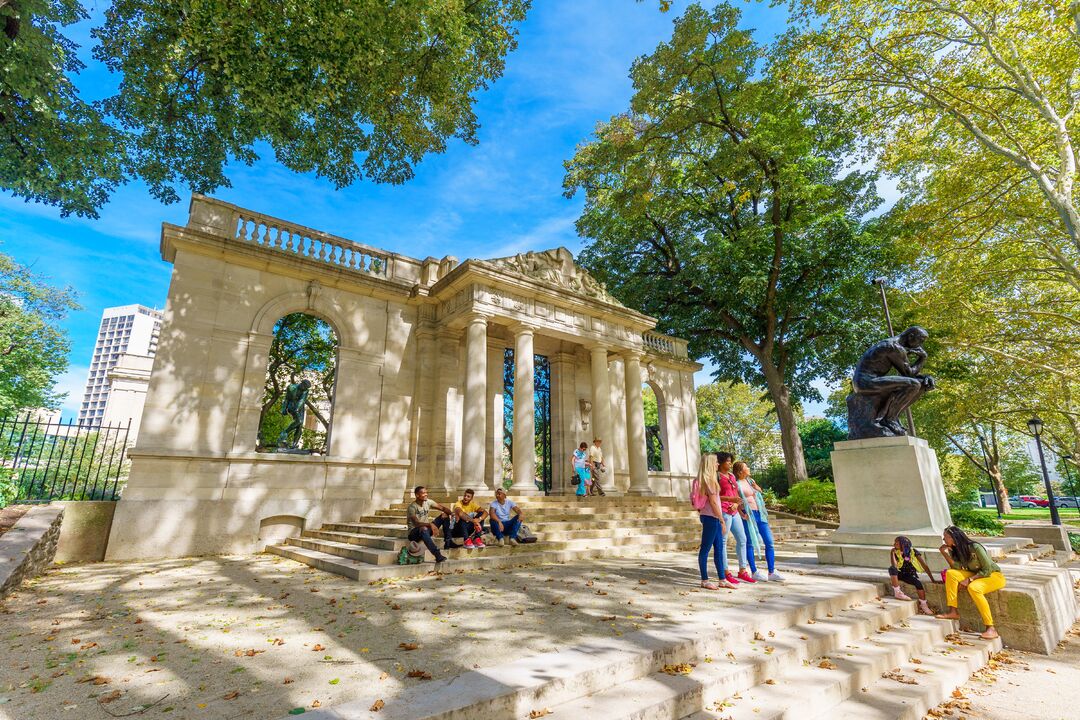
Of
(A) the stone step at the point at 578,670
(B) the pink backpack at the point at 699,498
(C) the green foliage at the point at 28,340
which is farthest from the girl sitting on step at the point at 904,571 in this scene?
(C) the green foliage at the point at 28,340

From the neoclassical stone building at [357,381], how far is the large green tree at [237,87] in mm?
1824

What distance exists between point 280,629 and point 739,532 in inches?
223

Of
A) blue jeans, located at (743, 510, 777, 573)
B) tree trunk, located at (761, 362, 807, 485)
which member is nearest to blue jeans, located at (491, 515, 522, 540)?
blue jeans, located at (743, 510, 777, 573)

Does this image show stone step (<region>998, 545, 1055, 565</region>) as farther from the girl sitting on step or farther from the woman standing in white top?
the woman standing in white top

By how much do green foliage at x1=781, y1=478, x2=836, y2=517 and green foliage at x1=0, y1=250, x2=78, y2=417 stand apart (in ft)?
103

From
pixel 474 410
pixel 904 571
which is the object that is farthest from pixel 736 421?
pixel 904 571

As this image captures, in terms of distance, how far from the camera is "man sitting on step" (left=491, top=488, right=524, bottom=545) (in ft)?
29.4

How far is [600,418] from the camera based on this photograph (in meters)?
15.3

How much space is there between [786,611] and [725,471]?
2.22m

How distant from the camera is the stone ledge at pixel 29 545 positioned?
239 inches

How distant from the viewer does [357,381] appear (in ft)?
42.5

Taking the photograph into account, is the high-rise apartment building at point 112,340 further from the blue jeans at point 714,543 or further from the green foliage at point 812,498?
the blue jeans at point 714,543

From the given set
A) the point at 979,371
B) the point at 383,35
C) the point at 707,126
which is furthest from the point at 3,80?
the point at 979,371

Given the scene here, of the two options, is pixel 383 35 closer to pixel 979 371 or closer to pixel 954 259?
pixel 954 259
